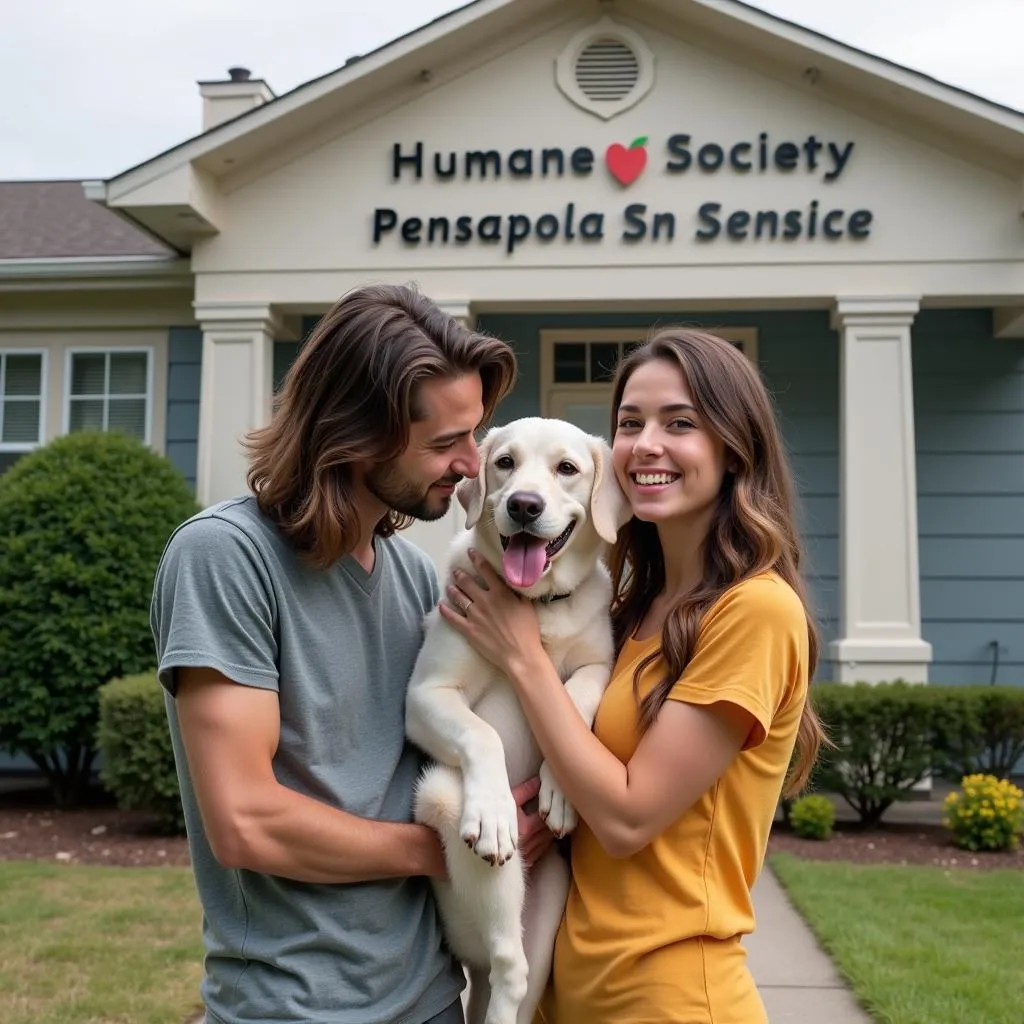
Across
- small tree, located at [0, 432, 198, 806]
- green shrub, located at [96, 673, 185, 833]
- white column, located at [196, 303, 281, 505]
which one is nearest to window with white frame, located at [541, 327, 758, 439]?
white column, located at [196, 303, 281, 505]

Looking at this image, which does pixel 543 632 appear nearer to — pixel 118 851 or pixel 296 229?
pixel 118 851

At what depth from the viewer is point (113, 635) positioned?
7.84m

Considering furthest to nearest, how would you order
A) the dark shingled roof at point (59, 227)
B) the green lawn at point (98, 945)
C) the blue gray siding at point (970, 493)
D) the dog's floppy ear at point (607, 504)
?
the dark shingled roof at point (59, 227), the blue gray siding at point (970, 493), the green lawn at point (98, 945), the dog's floppy ear at point (607, 504)

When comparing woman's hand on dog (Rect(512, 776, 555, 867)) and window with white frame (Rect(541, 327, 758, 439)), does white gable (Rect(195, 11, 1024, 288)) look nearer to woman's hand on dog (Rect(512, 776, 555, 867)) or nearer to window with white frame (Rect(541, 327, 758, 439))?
window with white frame (Rect(541, 327, 758, 439))

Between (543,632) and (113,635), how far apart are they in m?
5.96

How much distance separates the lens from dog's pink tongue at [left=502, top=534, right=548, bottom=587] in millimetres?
2561

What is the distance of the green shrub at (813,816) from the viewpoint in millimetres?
7543

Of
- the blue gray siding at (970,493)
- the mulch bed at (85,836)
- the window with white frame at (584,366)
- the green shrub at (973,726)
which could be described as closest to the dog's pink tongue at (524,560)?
the mulch bed at (85,836)

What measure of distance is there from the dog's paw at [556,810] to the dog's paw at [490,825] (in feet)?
0.28

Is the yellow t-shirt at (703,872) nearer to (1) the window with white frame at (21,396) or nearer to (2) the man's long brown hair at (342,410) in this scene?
(2) the man's long brown hair at (342,410)

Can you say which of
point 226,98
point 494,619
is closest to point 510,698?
point 494,619

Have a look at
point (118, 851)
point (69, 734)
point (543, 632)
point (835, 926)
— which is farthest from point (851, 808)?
point (543, 632)

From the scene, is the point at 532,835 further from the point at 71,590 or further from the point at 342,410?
the point at 71,590

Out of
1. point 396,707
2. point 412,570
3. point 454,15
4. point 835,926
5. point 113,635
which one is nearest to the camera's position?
point 396,707
